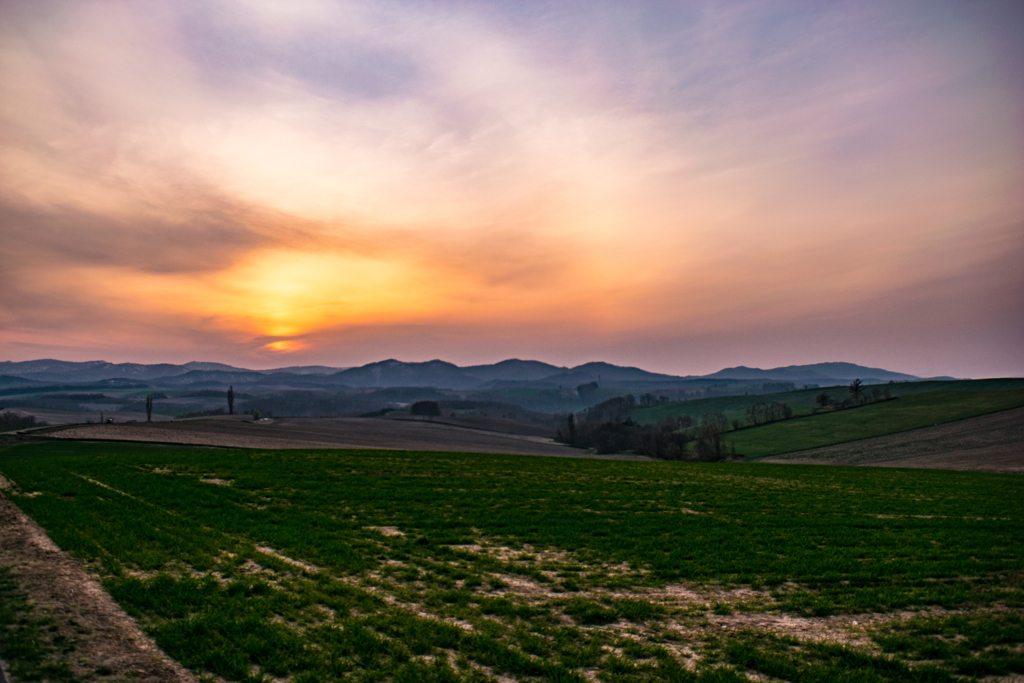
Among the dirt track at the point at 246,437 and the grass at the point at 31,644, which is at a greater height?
the grass at the point at 31,644

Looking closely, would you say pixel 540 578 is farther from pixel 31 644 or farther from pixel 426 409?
pixel 426 409

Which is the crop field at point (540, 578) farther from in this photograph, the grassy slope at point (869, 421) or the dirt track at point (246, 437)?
the grassy slope at point (869, 421)

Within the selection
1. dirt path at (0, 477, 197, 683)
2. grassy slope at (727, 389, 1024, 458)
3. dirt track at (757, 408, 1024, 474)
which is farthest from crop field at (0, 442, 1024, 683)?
A: grassy slope at (727, 389, 1024, 458)

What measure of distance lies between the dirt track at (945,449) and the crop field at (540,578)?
4816 centimetres

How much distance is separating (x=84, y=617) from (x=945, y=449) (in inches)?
3848

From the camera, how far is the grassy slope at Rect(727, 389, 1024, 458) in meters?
98.6

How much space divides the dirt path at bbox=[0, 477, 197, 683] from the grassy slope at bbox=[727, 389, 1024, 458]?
100553 millimetres

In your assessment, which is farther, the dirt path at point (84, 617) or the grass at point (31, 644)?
the dirt path at point (84, 617)

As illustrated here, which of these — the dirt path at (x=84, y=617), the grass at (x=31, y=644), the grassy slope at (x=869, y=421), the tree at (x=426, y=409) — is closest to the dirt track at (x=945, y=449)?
the grassy slope at (x=869, y=421)

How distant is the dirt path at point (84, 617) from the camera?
8.06 m

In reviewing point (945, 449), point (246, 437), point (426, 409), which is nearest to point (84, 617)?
point (246, 437)

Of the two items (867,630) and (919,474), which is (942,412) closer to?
(919,474)

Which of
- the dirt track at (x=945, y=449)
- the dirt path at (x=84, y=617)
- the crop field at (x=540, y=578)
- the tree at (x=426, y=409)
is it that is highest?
the dirt path at (x=84, y=617)

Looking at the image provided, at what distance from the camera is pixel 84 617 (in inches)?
379
